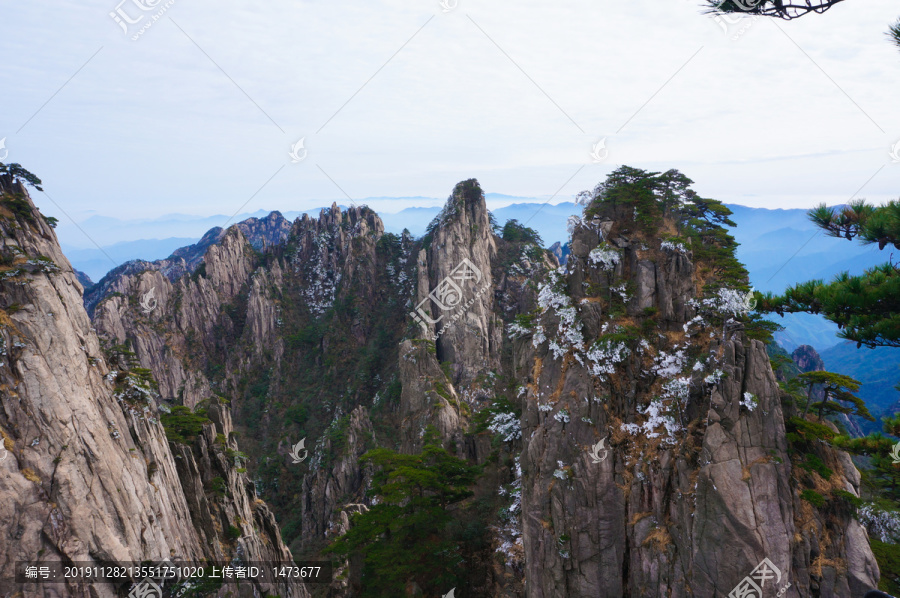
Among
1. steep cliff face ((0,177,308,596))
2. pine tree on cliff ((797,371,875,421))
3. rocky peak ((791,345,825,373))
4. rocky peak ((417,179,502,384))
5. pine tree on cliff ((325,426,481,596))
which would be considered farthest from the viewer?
rocky peak ((791,345,825,373))

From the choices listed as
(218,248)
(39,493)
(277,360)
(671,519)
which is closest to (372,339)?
(277,360)

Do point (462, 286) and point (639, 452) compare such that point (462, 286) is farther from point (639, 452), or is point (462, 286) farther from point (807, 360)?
point (807, 360)

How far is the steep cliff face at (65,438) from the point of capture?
58.2 feet

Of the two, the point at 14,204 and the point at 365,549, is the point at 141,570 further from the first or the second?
the point at 14,204

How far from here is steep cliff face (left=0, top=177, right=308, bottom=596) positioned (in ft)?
58.2

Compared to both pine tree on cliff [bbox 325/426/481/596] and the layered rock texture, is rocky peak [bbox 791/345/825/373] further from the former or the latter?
pine tree on cliff [bbox 325/426/481/596]

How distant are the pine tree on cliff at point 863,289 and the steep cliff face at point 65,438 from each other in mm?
26580

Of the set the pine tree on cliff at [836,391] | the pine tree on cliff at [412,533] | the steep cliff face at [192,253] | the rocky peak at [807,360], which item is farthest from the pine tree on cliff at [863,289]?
the steep cliff face at [192,253]

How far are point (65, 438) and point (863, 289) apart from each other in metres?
27.2

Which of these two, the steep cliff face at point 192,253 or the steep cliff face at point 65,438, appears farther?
the steep cliff face at point 192,253

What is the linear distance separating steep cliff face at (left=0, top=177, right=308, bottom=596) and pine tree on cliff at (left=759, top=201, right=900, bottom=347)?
87.2 ft

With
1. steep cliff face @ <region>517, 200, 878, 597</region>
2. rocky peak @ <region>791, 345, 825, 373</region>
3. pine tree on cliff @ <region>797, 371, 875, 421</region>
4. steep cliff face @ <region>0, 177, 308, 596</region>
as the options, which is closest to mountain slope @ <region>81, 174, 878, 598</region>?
steep cliff face @ <region>517, 200, 878, 597</region>

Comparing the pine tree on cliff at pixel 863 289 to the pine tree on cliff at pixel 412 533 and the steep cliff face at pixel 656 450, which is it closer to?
the steep cliff face at pixel 656 450

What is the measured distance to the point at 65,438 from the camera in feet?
61.5
